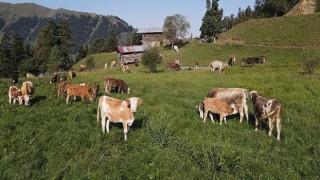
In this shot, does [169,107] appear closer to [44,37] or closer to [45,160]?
[45,160]

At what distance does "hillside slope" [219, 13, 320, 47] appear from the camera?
60.9m

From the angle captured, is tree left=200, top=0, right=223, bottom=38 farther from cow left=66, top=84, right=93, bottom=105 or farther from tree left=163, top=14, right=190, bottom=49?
cow left=66, top=84, right=93, bottom=105

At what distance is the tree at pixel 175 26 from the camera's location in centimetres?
8412

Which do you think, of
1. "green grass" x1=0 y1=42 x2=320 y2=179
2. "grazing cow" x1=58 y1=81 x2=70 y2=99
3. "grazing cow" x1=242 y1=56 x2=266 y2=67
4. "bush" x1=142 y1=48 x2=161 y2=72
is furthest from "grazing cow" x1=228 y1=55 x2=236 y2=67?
"grazing cow" x1=58 y1=81 x2=70 y2=99

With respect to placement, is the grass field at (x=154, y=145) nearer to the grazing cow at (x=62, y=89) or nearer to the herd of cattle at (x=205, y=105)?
the herd of cattle at (x=205, y=105)

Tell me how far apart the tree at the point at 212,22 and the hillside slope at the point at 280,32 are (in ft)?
6.80

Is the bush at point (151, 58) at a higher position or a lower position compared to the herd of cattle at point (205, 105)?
higher

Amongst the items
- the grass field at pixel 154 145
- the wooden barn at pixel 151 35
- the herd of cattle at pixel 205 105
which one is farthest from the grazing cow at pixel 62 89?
the wooden barn at pixel 151 35

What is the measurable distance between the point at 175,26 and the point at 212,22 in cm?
1123

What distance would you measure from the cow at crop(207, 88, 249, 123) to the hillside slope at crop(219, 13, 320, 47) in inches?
1649

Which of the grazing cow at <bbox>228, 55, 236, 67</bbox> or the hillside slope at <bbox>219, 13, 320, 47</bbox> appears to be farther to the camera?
the hillside slope at <bbox>219, 13, 320, 47</bbox>

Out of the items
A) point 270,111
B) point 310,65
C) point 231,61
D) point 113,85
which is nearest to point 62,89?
point 113,85

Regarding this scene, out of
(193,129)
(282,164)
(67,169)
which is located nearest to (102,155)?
(67,169)

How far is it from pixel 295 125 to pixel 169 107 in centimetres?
711
